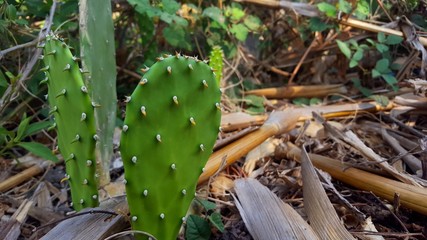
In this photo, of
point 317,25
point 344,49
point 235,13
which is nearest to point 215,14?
point 235,13

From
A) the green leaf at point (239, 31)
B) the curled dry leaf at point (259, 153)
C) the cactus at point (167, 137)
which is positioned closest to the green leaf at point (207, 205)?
the cactus at point (167, 137)

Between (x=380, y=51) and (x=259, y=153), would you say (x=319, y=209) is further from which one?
(x=380, y=51)

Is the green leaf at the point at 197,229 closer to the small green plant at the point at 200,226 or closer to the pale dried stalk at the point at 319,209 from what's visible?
the small green plant at the point at 200,226

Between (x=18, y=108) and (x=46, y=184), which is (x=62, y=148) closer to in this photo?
(x=46, y=184)

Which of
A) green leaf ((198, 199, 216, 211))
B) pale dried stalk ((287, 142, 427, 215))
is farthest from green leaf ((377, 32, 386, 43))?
green leaf ((198, 199, 216, 211))

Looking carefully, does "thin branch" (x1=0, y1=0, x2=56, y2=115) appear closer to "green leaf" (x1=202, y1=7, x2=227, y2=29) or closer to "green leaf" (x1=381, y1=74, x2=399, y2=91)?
"green leaf" (x1=202, y1=7, x2=227, y2=29)
